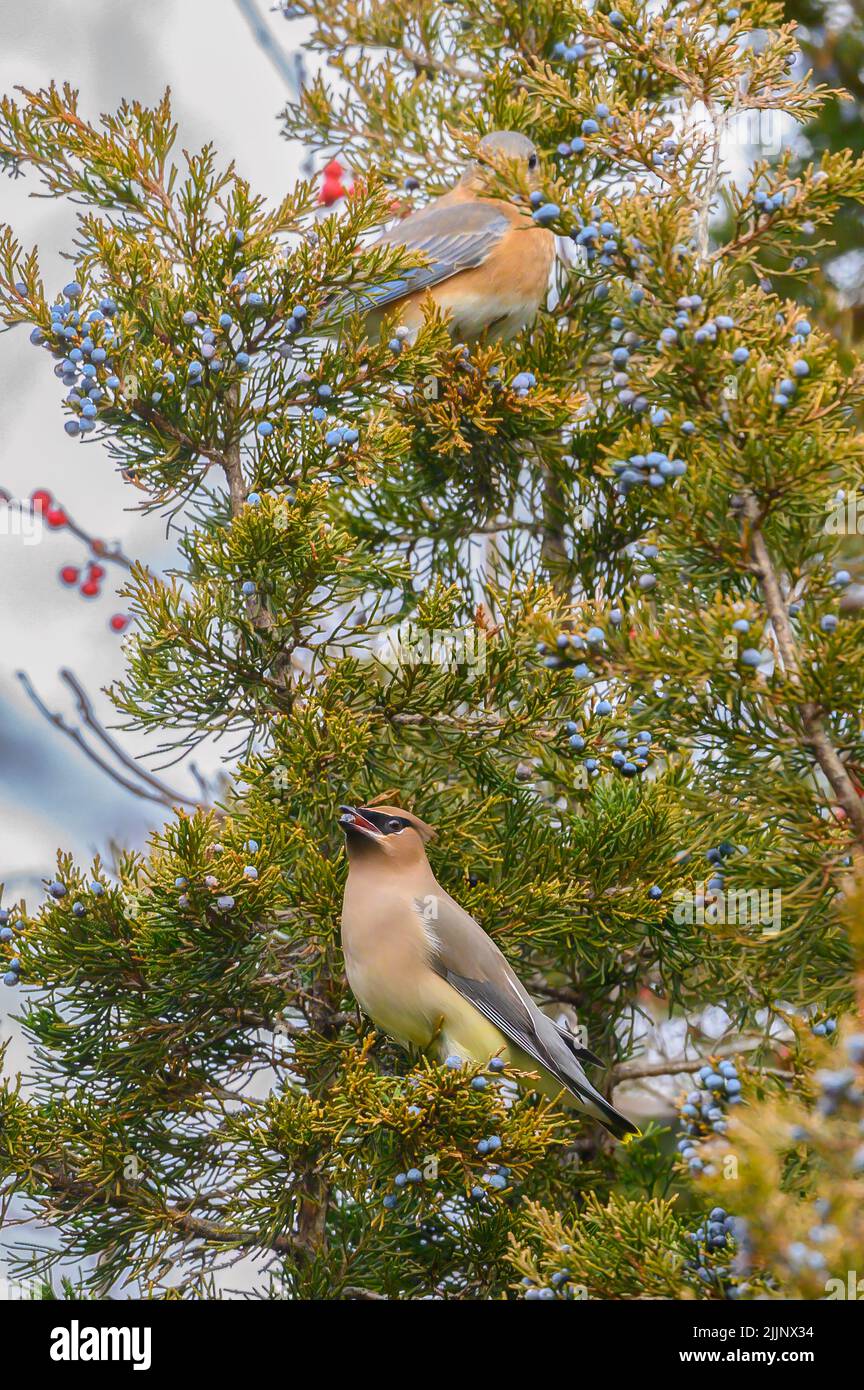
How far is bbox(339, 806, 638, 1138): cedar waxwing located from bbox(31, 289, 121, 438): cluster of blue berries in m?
0.62

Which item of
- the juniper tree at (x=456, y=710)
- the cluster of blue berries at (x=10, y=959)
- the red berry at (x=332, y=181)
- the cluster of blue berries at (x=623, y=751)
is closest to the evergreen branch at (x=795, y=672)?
the juniper tree at (x=456, y=710)

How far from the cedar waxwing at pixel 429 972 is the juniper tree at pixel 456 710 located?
0.05m

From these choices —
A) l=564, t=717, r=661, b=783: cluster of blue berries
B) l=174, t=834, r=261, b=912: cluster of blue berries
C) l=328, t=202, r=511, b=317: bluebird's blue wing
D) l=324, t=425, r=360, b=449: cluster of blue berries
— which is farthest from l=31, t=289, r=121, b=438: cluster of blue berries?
l=564, t=717, r=661, b=783: cluster of blue berries

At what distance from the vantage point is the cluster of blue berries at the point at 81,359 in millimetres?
1956

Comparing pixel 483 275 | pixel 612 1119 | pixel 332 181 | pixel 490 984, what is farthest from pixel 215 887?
pixel 332 181

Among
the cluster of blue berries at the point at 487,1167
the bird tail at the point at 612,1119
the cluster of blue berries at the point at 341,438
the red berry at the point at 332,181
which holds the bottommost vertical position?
the cluster of blue berries at the point at 487,1167

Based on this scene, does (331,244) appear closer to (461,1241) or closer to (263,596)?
(263,596)

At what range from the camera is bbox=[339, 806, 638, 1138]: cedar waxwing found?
1.82m

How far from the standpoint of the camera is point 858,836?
1514 millimetres

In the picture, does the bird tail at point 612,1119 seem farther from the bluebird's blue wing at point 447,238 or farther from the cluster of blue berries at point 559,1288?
the bluebird's blue wing at point 447,238

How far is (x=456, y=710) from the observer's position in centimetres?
201

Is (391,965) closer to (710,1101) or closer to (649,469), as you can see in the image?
(710,1101)

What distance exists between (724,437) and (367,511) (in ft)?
2.94

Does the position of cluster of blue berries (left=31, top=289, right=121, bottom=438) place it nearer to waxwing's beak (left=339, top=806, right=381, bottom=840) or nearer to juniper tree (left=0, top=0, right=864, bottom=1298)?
juniper tree (left=0, top=0, right=864, bottom=1298)
